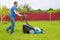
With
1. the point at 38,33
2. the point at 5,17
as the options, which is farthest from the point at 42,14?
the point at 38,33

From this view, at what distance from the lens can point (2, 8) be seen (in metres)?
52.9

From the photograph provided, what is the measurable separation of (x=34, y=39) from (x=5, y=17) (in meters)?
42.5

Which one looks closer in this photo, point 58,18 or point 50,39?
point 50,39

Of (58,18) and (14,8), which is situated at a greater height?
(14,8)

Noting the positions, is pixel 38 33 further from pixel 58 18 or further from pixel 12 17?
pixel 58 18

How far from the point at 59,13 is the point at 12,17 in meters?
46.3

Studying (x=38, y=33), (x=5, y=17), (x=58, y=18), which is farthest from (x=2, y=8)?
(x=38, y=33)

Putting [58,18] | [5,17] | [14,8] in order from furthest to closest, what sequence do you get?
[58,18] < [5,17] < [14,8]

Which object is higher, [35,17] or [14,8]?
[14,8]

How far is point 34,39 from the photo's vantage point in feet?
35.3

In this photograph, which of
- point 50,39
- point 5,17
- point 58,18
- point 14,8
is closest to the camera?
point 50,39

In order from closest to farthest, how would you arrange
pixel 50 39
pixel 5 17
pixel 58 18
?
pixel 50 39, pixel 5 17, pixel 58 18

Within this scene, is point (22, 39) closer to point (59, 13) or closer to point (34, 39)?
point (34, 39)

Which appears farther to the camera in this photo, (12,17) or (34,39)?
(12,17)
